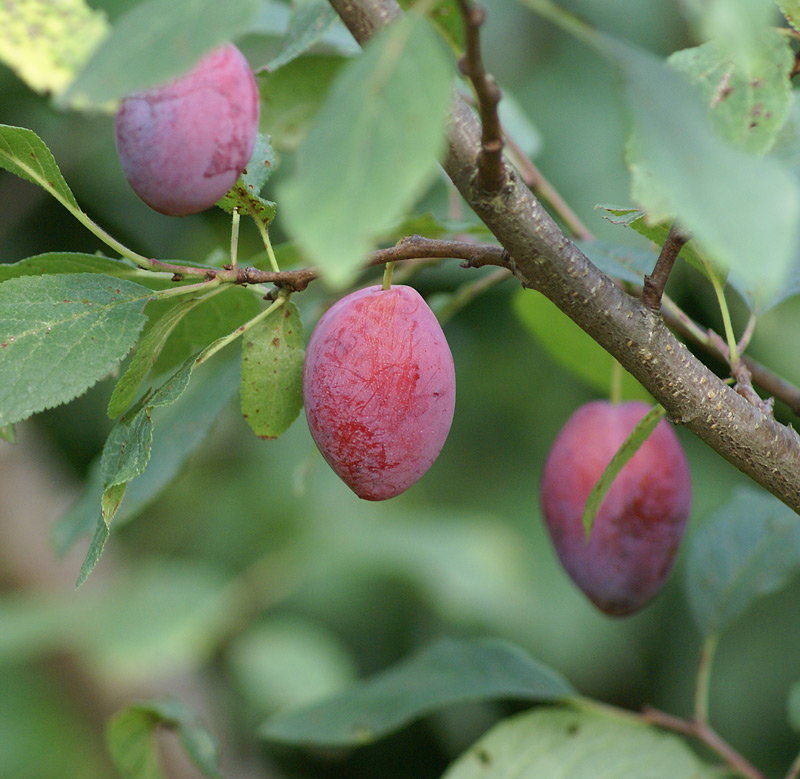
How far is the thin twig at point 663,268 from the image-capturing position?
38cm

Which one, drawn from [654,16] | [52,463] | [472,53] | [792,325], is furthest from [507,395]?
[472,53]

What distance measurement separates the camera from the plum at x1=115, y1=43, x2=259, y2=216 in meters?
0.37

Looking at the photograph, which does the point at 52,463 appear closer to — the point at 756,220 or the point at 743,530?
the point at 743,530

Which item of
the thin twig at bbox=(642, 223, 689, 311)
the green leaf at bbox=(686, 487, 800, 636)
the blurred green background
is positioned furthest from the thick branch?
the blurred green background

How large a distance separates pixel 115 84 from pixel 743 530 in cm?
69

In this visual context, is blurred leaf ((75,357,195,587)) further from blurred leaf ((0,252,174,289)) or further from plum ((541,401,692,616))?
plum ((541,401,692,616))

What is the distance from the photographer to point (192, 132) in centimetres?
37

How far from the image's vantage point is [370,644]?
5.66 feet

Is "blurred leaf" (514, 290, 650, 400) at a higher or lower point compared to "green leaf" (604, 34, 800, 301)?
lower

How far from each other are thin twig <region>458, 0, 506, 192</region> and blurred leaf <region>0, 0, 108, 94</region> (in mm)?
588

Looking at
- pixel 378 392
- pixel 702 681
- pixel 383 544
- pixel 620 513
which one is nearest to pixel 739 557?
pixel 702 681

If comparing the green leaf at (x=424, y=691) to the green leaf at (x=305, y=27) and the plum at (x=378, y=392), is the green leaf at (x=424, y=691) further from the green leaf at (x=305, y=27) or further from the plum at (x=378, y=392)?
the green leaf at (x=305, y=27)

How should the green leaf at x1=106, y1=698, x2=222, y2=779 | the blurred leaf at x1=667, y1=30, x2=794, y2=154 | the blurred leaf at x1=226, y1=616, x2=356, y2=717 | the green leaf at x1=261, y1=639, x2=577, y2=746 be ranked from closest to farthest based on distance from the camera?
the blurred leaf at x1=667, y1=30, x2=794, y2=154 → the green leaf at x1=106, y1=698, x2=222, y2=779 → the green leaf at x1=261, y1=639, x2=577, y2=746 → the blurred leaf at x1=226, y1=616, x2=356, y2=717

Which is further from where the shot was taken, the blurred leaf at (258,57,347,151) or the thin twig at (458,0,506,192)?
the blurred leaf at (258,57,347,151)
